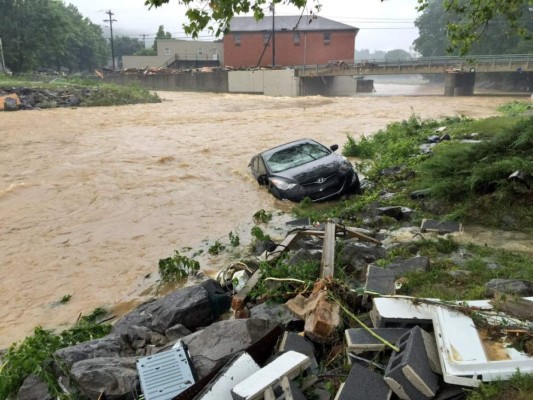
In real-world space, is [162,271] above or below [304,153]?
below

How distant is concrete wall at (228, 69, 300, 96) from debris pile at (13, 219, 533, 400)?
1982 inches

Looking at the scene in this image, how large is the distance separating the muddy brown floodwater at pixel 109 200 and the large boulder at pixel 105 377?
2942 millimetres

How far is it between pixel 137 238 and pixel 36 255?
192cm

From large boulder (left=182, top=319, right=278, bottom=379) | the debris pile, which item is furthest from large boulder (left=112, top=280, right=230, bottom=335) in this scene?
large boulder (left=182, top=319, right=278, bottom=379)

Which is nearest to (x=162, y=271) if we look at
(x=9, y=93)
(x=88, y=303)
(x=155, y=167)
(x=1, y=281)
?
(x=88, y=303)

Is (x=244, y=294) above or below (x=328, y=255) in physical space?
below

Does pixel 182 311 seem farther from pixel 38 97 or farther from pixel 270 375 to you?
pixel 38 97

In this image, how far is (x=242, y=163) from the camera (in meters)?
16.9

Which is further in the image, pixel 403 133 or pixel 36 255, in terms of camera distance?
pixel 403 133

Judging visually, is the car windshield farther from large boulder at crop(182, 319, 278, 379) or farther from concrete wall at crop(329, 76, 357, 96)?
concrete wall at crop(329, 76, 357, 96)

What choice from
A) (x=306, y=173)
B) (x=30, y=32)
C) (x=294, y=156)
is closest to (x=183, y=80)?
(x=30, y=32)

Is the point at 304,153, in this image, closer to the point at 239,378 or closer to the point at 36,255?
the point at 36,255

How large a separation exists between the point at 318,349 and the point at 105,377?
1779 mm

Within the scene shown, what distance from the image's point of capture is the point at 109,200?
41.4 ft
